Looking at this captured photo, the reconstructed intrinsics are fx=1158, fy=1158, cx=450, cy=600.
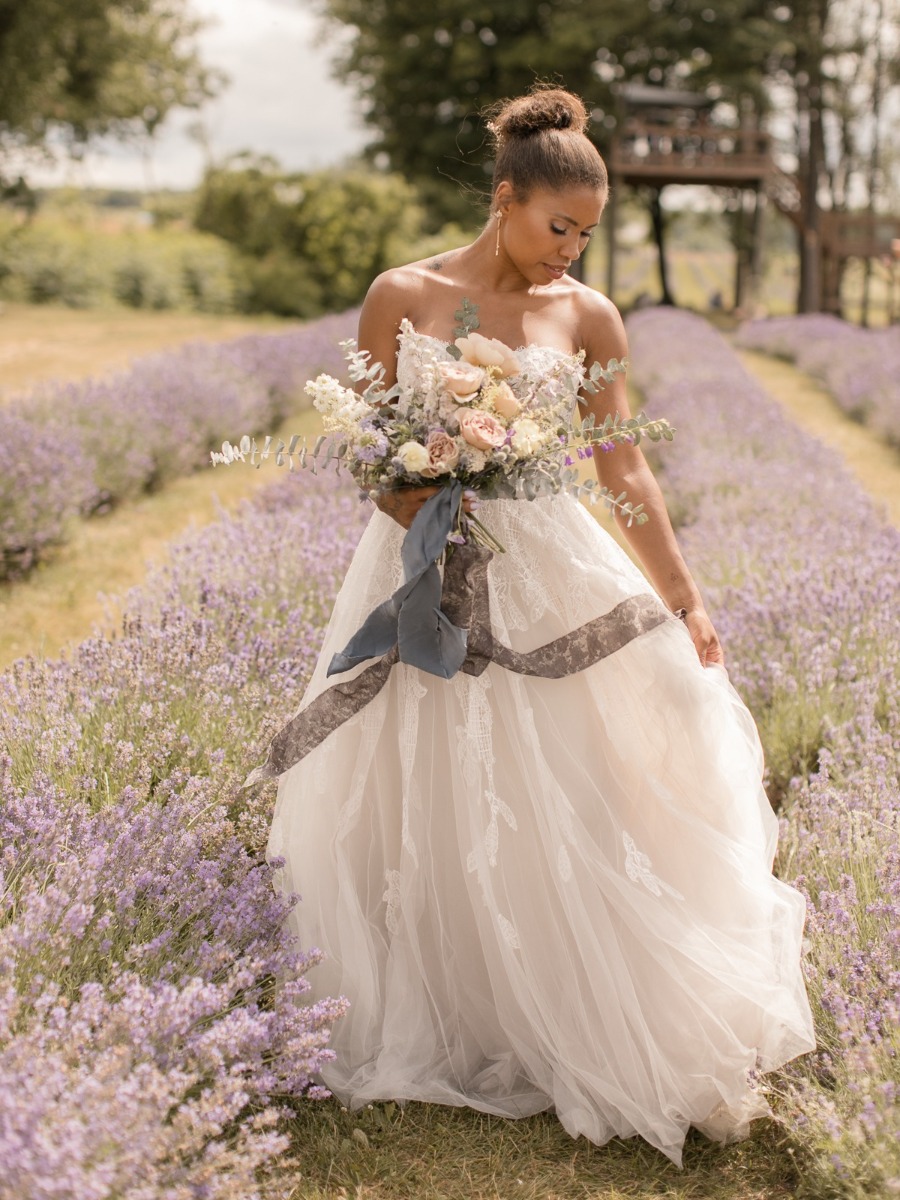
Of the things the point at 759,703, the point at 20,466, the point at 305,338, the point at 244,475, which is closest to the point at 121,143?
the point at 305,338

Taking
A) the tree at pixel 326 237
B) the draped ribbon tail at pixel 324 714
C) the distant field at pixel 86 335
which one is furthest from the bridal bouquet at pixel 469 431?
the tree at pixel 326 237

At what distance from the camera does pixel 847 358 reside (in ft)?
56.0

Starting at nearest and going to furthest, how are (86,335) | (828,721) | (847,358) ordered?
(828,721), (847,358), (86,335)

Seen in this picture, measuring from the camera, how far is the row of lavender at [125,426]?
6.91 meters

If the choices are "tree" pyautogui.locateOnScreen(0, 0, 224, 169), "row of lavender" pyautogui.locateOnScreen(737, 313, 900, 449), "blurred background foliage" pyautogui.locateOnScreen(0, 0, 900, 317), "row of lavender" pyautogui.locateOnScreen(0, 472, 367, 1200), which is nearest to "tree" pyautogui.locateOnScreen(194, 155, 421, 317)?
"blurred background foliage" pyautogui.locateOnScreen(0, 0, 900, 317)

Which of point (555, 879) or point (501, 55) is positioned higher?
point (501, 55)

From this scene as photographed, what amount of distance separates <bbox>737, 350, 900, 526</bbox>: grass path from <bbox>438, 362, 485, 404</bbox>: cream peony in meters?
5.71

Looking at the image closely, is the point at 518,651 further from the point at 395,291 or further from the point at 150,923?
the point at 150,923

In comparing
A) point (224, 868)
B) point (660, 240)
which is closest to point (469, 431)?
point (224, 868)

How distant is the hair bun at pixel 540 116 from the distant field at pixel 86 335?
10662mm

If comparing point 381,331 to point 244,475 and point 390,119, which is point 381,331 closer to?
point 244,475

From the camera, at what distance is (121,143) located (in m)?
35.8

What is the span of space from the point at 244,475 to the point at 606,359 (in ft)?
26.2

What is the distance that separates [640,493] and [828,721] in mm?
1425
